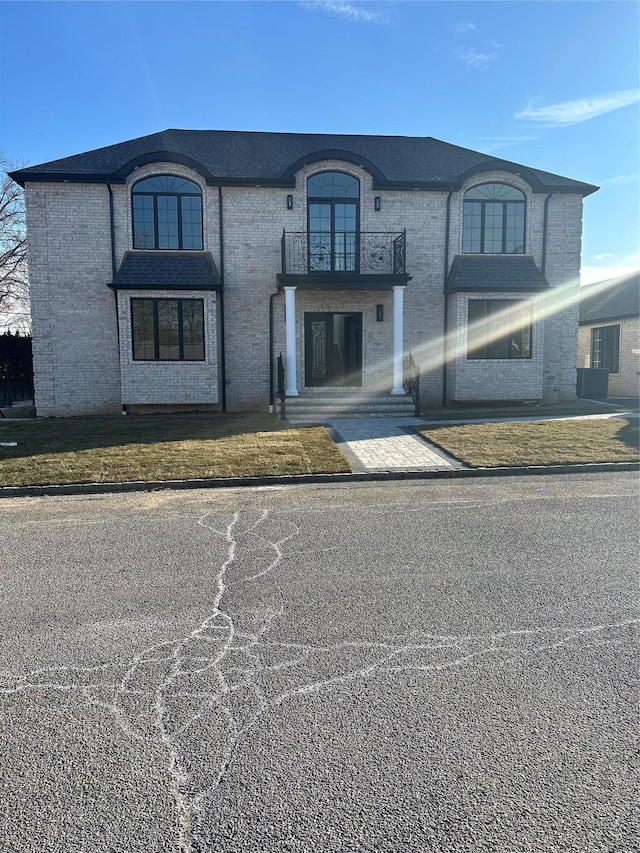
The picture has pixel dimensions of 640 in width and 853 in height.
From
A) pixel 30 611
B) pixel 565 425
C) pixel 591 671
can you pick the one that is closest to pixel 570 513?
pixel 591 671

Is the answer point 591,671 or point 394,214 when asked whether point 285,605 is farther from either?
point 394,214

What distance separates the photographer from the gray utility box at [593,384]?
19.4 meters

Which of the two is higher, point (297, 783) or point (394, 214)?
point (394, 214)

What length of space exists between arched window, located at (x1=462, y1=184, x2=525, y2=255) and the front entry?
4.45 m

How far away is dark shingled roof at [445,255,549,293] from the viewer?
53.3 ft

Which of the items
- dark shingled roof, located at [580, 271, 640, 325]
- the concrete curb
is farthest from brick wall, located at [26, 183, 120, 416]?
dark shingled roof, located at [580, 271, 640, 325]

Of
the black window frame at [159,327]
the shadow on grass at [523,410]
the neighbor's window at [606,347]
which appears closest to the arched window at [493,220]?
the shadow on grass at [523,410]

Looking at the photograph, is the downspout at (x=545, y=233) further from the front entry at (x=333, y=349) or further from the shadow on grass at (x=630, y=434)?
the shadow on grass at (x=630, y=434)

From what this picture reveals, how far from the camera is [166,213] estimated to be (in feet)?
52.2

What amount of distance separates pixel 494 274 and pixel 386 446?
8963 mm

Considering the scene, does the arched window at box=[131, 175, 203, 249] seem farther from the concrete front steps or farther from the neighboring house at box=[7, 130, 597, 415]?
the concrete front steps

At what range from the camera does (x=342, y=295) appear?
1677cm

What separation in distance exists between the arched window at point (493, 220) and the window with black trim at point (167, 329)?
879 centimetres

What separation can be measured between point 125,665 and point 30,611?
1.22 meters
